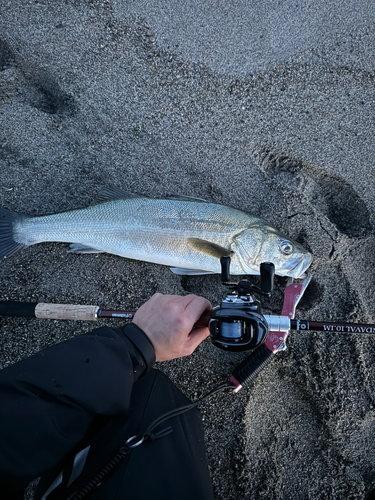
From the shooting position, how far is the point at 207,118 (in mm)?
2959

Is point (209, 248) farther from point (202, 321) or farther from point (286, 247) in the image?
point (202, 321)

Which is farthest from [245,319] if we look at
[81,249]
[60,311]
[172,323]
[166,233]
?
[81,249]

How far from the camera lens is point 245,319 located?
5.29ft

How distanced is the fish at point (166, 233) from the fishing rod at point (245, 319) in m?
0.40

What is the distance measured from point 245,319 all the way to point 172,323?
381 mm

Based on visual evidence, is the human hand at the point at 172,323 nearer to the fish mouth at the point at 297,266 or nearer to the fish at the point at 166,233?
the fish at the point at 166,233

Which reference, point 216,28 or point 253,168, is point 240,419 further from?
point 216,28

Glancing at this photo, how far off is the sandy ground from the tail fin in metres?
0.11

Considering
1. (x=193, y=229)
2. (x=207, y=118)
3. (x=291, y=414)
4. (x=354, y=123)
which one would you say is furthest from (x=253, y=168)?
(x=291, y=414)

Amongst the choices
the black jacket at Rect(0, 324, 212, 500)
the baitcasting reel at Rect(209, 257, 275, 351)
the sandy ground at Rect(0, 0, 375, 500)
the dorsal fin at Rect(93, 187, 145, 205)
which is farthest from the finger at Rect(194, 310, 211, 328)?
the dorsal fin at Rect(93, 187, 145, 205)

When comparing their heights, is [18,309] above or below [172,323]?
below

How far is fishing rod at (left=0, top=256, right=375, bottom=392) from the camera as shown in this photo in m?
1.61

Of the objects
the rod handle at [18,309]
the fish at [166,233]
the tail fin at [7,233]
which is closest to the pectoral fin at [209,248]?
the fish at [166,233]

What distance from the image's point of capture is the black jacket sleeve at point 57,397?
4.33 feet
